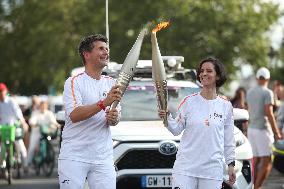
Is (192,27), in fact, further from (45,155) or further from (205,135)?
(205,135)

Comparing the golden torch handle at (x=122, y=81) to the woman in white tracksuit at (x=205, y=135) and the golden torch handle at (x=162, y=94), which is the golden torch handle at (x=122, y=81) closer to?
the golden torch handle at (x=162, y=94)

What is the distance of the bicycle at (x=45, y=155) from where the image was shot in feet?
65.2

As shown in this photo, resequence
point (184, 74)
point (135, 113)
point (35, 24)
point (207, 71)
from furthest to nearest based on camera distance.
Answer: point (35, 24) < point (184, 74) < point (135, 113) < point (207, 71)

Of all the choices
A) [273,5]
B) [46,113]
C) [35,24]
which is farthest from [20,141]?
[35,24]

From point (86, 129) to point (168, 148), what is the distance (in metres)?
3.31

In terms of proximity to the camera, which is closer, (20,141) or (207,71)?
(207,71)

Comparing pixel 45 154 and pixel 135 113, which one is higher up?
pixel 135 113

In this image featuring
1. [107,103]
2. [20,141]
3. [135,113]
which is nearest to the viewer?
[107,103]

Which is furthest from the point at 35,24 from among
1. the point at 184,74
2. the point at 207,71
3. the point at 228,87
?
the point at 207,71

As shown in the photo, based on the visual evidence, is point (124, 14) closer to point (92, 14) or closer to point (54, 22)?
point (92, 14)

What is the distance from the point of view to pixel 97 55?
7289mm

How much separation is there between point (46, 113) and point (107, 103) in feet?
47.4

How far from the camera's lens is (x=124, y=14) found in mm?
52188

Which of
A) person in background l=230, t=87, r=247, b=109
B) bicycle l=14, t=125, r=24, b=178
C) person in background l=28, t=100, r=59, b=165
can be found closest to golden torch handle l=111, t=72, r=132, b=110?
person in background l=230, t=87, r=247, b=109
